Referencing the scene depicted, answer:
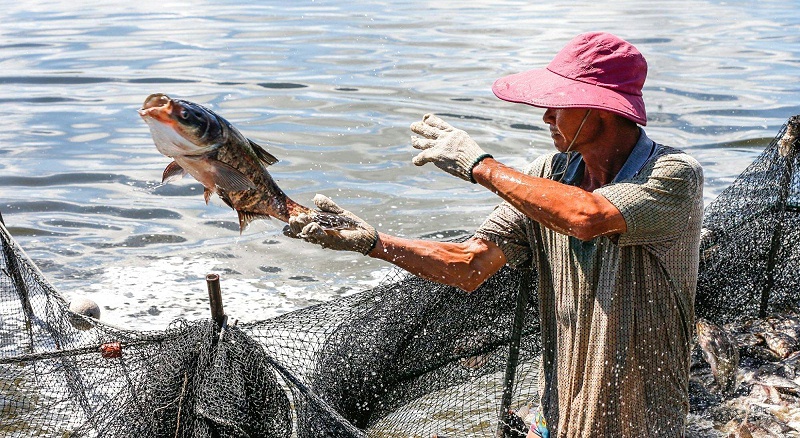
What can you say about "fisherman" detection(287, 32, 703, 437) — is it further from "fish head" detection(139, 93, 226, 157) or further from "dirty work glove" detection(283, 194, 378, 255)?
"fish head" detection(139, 93, 226, 157)

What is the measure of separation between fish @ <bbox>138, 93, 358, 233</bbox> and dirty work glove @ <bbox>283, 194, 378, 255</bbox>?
0.03 m

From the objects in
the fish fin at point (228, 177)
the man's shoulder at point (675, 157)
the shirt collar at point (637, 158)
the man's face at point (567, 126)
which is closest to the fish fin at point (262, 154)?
the fish fin at point (228, 177)

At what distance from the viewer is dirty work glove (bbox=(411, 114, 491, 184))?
314 centimetres

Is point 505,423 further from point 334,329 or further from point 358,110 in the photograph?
point 358,110

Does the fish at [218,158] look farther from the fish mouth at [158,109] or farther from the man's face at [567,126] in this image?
the man's face at [567,126]

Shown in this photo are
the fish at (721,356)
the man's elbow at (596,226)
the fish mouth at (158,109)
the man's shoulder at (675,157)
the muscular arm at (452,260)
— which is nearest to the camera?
the fish mouth at (158,109)

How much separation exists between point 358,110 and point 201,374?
33.5ft

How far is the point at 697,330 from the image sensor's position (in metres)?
5.00

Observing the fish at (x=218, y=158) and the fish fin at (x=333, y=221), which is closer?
the fish at (x=218, y=158)

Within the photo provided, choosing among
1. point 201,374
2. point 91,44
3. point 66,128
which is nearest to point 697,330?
point 201,374

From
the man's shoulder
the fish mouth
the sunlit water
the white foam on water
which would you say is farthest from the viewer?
the sunlit water

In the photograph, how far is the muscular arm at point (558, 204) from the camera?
2.95 meters

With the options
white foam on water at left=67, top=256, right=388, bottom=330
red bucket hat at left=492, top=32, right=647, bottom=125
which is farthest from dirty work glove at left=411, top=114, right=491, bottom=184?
white foam on water at left=67, top=256, right=388, bottom=330

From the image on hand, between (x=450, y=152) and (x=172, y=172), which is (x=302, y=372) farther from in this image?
(x=450, y=152)
